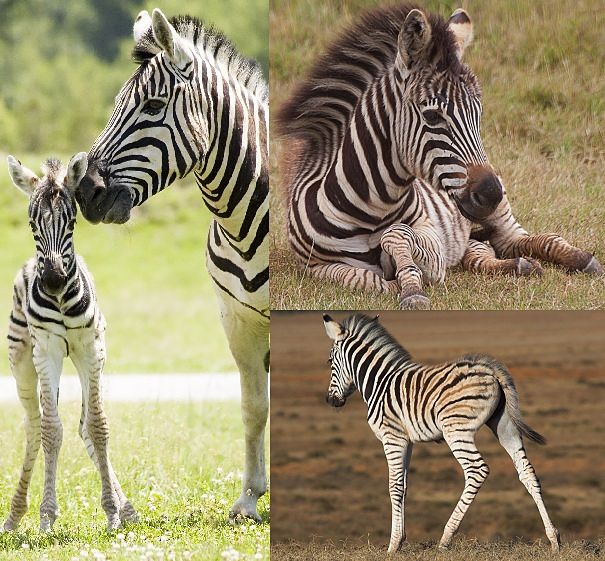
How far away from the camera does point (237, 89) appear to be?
4172mm

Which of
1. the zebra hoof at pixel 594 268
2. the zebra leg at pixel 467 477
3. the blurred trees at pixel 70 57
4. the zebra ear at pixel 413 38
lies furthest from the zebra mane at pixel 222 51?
the blurred trees at pixel 70 57

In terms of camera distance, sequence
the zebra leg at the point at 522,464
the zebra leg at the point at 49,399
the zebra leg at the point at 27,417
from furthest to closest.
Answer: the zebra leg at the point at 27,417, the zebra leg at the point at 49,399, the zebra leg at the point at 522,464

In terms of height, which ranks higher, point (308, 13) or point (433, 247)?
point (308, 13)

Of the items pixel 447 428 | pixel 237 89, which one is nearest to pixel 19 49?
pixel 237 89

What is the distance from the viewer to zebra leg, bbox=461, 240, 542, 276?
361cm

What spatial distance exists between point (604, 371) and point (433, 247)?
78 cm

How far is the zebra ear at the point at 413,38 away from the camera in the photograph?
3.54 metres

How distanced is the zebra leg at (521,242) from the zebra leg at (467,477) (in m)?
0.73

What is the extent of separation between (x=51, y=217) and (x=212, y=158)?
2.61 feet

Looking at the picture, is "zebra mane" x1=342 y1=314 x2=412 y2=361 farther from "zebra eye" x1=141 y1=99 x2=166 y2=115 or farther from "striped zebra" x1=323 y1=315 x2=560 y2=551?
"zebra eye" x1=141 y1=99 x2=166 y2=115

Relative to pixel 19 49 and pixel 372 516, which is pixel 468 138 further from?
pixel 19 49

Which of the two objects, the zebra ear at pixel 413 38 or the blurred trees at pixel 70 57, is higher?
the blurred trees at pixel 70 57

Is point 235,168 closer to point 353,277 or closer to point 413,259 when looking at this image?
point 353,277

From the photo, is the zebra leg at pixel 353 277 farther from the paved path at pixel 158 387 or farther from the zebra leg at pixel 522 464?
the paved path at pixel 158 387
